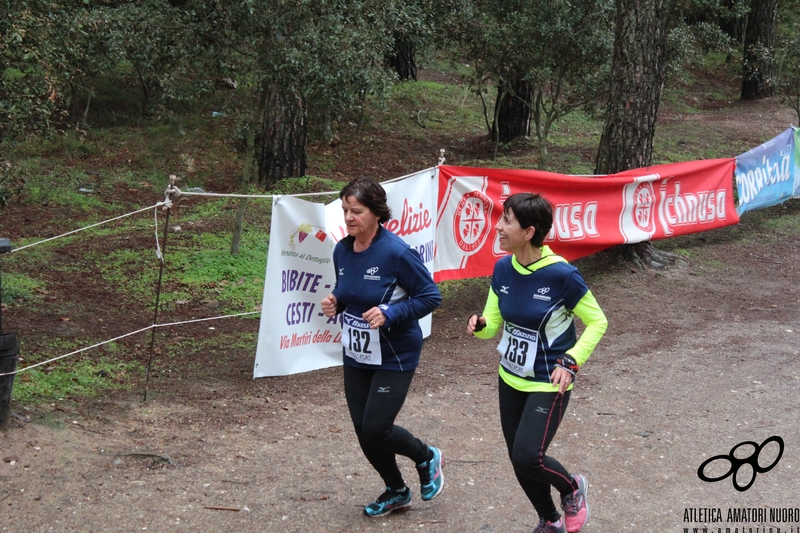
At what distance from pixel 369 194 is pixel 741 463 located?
3.37m

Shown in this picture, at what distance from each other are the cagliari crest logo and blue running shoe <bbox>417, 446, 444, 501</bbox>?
385 centimetres

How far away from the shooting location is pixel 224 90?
63.5ft

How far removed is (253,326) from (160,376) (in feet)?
5.11

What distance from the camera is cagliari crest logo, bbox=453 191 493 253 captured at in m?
8.45

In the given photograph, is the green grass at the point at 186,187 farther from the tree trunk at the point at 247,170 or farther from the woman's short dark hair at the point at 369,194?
the woman's short dark hair at the point at 369,194

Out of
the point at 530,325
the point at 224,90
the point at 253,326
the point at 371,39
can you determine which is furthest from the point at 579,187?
the point at 224,90

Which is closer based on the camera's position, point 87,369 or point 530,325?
point 530,325

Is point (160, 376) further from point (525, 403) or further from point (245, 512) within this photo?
point (525, 403)

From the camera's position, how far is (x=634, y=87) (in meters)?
10.5

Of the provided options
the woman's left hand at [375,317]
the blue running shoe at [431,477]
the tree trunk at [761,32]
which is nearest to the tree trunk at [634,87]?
the blue running shoe at [431,477]

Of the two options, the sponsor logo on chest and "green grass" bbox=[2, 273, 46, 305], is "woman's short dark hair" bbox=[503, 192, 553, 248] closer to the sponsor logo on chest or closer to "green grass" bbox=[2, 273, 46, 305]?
the sponsor logo on chest

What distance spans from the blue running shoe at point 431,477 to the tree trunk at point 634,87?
6.70 m

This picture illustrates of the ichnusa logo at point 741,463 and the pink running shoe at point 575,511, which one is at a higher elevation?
the pink running shoe at point 575,511

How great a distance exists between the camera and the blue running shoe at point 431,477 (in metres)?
4.81
